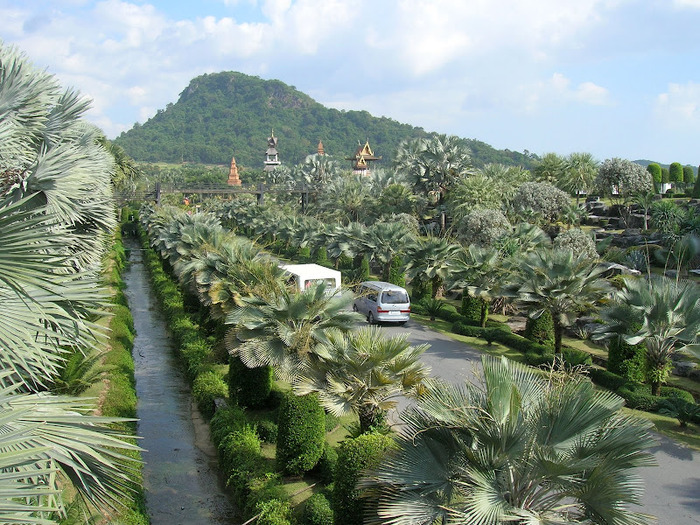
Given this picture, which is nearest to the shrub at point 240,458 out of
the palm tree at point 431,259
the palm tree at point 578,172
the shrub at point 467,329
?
the shrub at point 467,329

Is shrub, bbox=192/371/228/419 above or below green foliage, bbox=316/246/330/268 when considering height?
below

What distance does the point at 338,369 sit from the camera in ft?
30.6

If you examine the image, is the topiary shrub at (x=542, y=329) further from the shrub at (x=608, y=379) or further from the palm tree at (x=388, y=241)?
the palm tree at (x=388, y=241)

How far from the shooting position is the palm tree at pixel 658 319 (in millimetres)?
12883

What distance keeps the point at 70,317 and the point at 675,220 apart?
2985 cm

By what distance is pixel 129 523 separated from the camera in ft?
27.1

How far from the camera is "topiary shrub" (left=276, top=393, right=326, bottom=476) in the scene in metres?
9.94

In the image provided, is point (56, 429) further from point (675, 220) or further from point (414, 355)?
point (675, 220)

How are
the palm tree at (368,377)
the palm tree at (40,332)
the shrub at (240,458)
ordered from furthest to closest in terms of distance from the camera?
the shrub at (240,458)
the palm tree at (368,377)
the palm tree at (40,332)

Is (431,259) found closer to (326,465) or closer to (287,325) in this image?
(287,325)

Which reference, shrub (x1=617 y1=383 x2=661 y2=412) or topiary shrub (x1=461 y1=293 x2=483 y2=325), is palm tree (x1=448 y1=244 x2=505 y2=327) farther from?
shrub (x1=617 y1=383 x2=661 y2=412)

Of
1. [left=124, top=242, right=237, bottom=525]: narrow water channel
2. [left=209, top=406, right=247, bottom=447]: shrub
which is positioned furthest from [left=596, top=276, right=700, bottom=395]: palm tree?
[left=124, top=242, right=237, bottom=525]: narrow water channel

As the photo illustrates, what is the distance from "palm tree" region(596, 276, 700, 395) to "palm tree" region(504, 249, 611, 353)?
5.01 ft

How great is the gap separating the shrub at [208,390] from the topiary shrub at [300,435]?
12.8 ft
